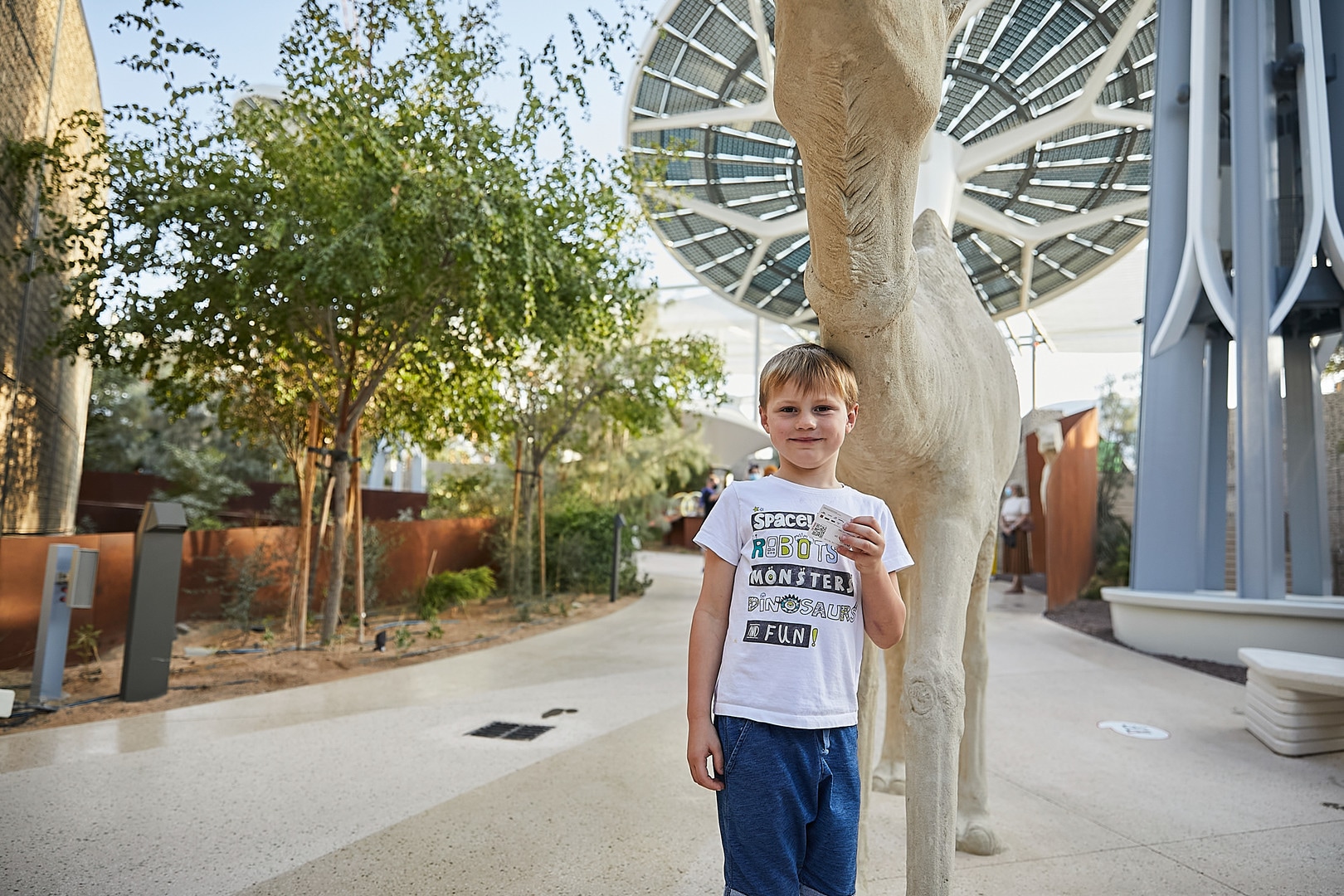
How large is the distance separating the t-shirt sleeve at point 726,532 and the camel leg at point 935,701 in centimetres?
70

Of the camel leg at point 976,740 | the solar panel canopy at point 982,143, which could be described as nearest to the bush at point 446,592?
the solar panel canopy at point 982,143

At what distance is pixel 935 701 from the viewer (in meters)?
2.07

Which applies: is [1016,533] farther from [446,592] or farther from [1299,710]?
[1299,710]

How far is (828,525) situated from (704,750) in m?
0.51

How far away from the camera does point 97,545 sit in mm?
6137

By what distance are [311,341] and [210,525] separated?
274 inches

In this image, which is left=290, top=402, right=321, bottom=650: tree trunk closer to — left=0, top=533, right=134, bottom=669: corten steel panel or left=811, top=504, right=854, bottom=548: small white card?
left=0, top=533, right=134, bottom=669: corten steel panel

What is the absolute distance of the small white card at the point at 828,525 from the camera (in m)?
1.67

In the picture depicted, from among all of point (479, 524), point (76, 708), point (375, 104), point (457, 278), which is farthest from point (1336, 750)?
point (479, 524)

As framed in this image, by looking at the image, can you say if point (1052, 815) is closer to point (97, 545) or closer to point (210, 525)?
point (97, 545)

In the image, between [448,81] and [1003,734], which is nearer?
[1003,734]

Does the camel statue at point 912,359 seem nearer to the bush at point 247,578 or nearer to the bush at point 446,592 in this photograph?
the bush at point 247,578

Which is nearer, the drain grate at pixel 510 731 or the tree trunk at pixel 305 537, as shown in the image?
the drain grate at pixel 510 731

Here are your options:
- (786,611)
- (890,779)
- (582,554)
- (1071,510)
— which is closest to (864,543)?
(786,611)
